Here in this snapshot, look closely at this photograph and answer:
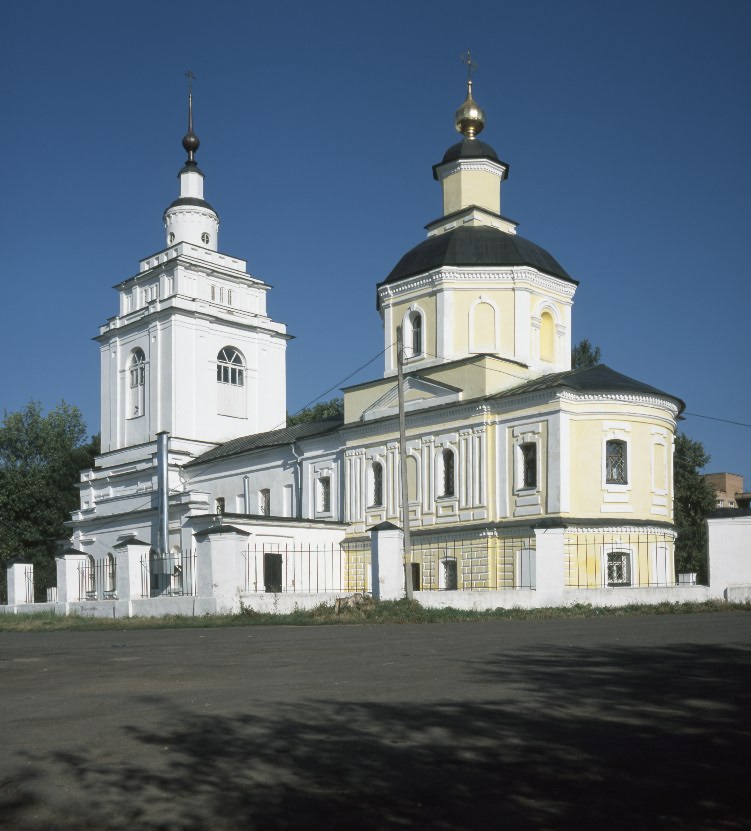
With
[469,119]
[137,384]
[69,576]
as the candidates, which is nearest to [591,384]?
[469,119]

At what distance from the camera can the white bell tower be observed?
4203cm

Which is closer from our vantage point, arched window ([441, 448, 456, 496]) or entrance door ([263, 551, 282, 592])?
arched window ([441, 448, 456, 496])

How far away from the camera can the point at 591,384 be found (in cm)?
2891

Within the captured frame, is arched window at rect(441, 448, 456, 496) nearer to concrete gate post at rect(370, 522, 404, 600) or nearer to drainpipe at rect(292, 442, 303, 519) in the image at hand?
drainpipe at rect(292, 442, 303, 519)

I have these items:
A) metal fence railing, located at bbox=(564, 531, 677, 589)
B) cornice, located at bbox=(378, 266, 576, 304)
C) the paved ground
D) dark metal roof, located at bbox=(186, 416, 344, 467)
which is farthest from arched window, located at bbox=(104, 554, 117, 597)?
the paved ground

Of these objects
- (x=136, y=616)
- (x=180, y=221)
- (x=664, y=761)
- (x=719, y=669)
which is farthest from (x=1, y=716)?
(x=180, y=221)

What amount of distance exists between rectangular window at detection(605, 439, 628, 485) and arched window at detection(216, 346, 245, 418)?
19583 mm

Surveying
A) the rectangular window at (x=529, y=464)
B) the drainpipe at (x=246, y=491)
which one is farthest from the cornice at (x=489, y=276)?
the drainpipe at (x=246, y=491)

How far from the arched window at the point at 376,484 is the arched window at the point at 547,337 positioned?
6.55 m

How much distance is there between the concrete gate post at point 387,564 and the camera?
75.6 ft

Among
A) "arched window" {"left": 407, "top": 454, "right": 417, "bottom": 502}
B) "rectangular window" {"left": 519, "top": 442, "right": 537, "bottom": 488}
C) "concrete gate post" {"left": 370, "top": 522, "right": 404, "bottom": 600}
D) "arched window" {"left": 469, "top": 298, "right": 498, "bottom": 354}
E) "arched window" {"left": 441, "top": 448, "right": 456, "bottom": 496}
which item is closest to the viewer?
"concrete gate post" {"left": 370, "top": 522, "right": 404, "bottom": 600}

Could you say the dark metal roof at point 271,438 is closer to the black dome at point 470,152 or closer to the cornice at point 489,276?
the cornice at point 489,276

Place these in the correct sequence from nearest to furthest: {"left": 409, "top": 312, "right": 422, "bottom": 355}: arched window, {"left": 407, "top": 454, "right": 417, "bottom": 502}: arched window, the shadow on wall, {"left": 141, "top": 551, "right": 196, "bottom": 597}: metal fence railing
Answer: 1. the shadow on wall
2. {"left": 141, "top": 551, "right": 196, "bottom": 597}: metal fence railing
3. {"left": 407, "top": 454, "right": 417, "bottom": 502}: arched window
4. {"left": 409, "top": 312, "right": 422, "bottom": 355}: arched window

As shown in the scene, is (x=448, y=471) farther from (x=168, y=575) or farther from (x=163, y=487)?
(x=163, y=487)
